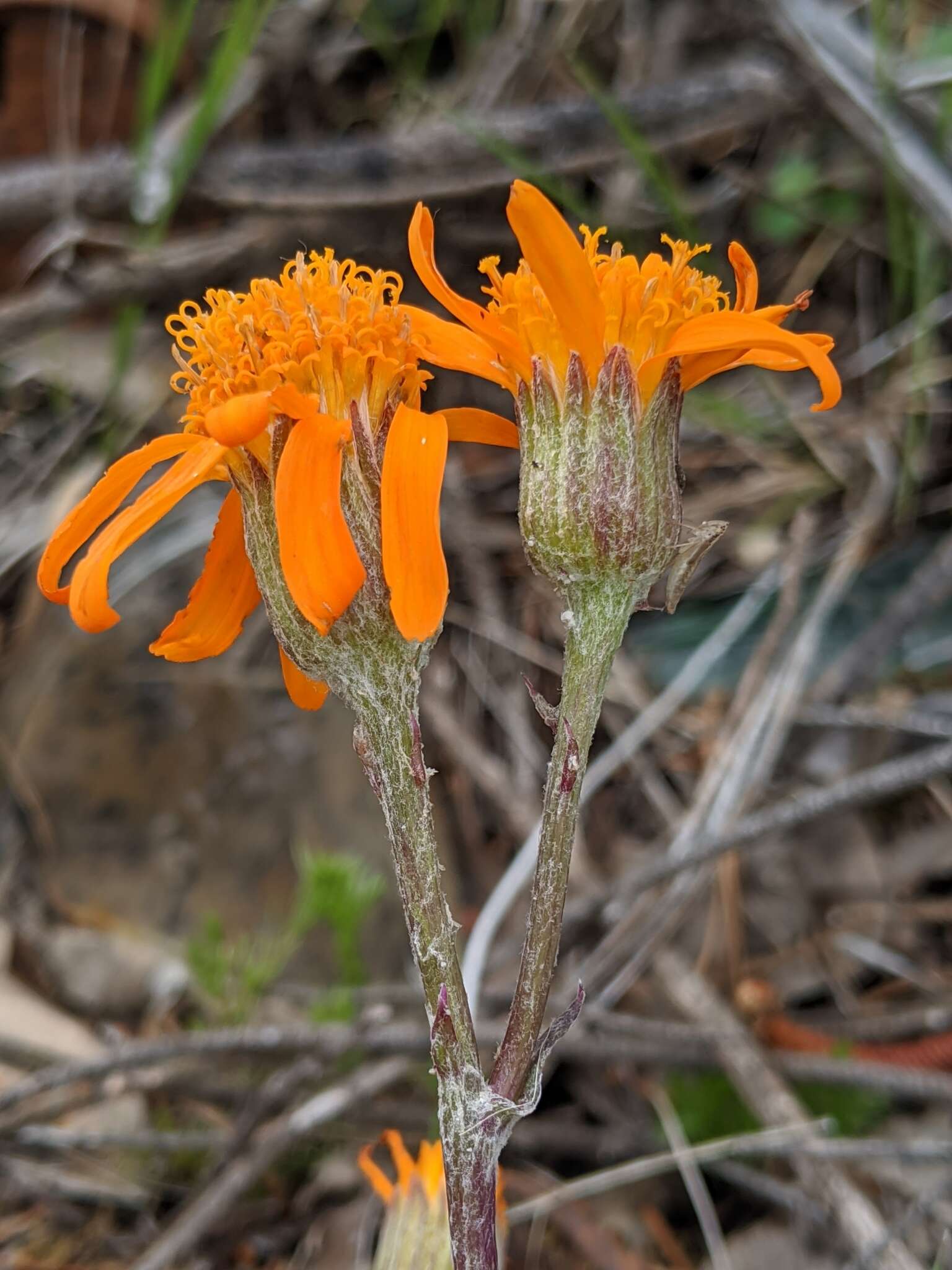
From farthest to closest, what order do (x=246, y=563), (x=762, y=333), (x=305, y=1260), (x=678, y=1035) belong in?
(x=678, y=1035)
(x=305, y=1260)
(x=246, y=563)
(x=762, y=333)

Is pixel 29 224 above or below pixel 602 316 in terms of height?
above

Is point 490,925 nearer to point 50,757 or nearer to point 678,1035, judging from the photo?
point 678,1035

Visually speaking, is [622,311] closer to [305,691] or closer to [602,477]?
[602,477]

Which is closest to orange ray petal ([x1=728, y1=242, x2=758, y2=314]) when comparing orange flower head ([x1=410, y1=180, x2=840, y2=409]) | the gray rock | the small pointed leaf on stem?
orange flower head ([x1=410, y1=180, x2=840, y2=409])

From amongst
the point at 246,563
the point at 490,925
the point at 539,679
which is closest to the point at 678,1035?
the point at 490,925

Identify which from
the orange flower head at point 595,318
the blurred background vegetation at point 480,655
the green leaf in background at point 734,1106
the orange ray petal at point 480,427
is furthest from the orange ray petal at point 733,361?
the green leaf in background at point 734,1106

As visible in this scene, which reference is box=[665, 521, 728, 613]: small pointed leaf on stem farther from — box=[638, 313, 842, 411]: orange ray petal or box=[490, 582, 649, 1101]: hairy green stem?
box=[638, 313, 842, 411]: orange ray petal
